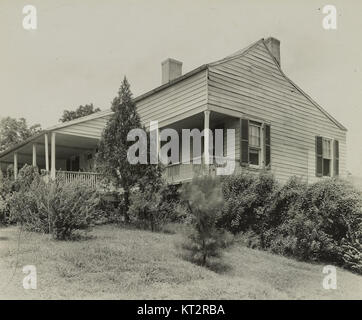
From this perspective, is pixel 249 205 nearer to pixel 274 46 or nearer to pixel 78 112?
pixel 274 46

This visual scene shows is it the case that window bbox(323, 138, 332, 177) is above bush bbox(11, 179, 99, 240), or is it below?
above

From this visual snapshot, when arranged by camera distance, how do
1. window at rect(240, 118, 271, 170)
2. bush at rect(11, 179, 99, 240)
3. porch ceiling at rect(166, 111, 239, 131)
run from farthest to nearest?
porch ceiling at rect(166, 111, 239, 131) < window at rect(240, 118, 271, 170) < bush at rect(11, 179, 99, 240)

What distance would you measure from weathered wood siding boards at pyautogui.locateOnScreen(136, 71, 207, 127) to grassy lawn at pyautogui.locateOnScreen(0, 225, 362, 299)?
20.2 ft

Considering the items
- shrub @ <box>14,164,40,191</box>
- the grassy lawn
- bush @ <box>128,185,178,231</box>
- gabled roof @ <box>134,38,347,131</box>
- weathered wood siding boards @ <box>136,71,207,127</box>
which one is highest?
gabled roof @ <box>134,38,347,131</box>

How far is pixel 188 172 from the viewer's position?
1756 cm

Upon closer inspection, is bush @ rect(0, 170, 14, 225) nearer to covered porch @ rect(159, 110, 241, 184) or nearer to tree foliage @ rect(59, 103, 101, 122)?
covered porch @ rect(159, 110, 241, 184)

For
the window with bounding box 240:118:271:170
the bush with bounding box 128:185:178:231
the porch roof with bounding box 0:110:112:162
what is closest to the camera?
the bush with bounding box 128:185:178:231

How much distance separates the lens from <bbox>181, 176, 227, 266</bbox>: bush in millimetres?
10008

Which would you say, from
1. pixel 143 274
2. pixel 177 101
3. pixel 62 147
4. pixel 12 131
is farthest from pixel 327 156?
pixel 12 131

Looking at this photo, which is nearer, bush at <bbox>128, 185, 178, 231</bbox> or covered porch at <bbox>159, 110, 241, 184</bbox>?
bush at <bbox>128, 185, 178, 231</bbox>

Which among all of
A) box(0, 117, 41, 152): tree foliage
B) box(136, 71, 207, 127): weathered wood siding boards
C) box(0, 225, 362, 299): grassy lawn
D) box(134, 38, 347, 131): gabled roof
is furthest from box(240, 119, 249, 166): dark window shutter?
box(0, 117, 41, 152): tree foliage

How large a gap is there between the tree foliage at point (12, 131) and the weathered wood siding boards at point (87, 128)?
27.8 m

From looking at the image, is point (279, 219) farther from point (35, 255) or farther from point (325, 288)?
point (35, 255)
